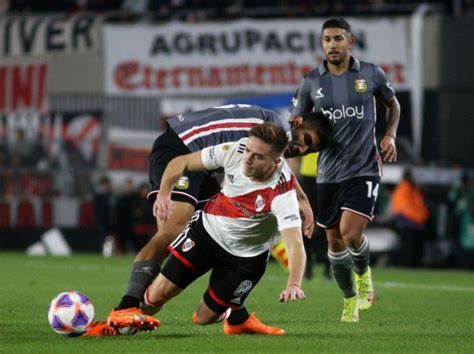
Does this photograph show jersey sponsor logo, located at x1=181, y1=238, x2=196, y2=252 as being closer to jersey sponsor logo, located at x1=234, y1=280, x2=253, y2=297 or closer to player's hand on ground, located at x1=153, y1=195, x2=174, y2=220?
jersey sponsor logo, located at x1=234, y1=280, x2=253, y2=297

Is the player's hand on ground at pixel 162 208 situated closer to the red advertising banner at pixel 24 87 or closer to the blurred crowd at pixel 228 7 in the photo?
the blurred crowd at pixel 228 7

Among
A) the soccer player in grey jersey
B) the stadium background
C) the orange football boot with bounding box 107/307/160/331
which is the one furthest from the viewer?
the stadium background

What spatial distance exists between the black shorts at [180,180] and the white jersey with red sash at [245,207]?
0.75 m

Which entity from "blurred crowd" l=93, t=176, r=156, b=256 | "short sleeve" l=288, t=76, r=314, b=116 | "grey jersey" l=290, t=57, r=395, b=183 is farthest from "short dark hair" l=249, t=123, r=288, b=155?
"blurred crowd" l=93, t=176, r=156, b=256

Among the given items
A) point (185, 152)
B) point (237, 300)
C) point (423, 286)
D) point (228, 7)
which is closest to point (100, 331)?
point (237, 300)

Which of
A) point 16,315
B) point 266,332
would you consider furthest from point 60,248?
point 266,332

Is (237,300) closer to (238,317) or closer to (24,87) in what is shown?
(238,317)

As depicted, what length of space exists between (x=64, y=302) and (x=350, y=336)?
210cm

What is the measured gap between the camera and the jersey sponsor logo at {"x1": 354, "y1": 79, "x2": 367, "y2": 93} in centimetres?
1186

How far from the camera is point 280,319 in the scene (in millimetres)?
11789

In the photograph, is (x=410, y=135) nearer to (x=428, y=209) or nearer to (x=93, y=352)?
(x=428, y=209)

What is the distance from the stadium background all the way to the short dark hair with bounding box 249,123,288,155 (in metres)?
16.2

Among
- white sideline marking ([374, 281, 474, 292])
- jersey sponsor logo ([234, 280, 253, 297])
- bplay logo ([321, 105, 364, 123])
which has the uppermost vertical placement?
bplay logo ([321, 105, 364, 123])

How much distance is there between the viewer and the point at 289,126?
10.7 metres
